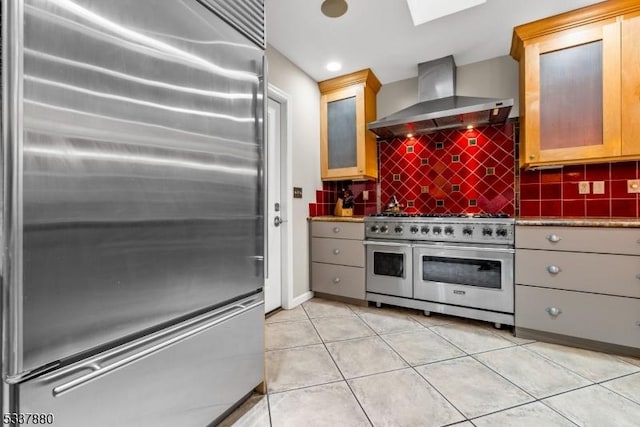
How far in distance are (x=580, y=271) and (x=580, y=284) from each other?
0.09 m

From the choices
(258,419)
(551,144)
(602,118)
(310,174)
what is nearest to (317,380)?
(258,419)

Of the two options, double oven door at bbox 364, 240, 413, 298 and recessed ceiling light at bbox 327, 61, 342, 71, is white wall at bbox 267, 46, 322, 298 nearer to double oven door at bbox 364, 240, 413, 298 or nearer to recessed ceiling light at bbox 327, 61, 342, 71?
recessed ceiling light at bbox 327, 61, 342, 71

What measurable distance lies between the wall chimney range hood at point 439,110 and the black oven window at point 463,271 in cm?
128

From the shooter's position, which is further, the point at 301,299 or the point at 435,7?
the point at 301,299

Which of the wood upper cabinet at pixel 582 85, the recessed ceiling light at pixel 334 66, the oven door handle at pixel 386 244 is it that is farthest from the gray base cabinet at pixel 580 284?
the recessed ceiling light at pixel 334 66

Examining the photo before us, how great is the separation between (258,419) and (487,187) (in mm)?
2754

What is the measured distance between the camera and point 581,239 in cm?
193

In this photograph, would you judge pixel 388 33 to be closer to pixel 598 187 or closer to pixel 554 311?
pixel 598 187

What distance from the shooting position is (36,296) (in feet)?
2.29

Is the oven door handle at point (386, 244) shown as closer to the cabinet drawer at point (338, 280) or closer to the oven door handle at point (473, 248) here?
the oven door handle at point (473, 248)

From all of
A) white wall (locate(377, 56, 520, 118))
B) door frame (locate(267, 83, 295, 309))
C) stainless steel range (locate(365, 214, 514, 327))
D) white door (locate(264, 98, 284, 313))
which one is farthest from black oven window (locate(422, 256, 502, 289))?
white wall (locate(377, 56, 520, 118))

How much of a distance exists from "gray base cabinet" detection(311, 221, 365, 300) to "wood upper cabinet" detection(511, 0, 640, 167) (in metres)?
1.65

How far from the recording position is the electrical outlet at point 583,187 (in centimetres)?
243

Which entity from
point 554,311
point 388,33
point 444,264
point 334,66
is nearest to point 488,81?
point 388,33
